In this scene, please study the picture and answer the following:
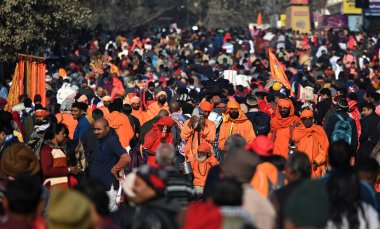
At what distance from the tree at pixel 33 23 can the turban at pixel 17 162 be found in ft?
62.7

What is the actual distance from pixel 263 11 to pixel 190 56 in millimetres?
50229

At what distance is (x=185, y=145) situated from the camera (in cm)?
1554

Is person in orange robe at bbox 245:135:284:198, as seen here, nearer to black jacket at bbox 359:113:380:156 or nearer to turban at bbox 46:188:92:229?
turban at bbox 46:188:92:229

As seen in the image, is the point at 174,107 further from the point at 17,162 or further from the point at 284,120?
the point at 17,162

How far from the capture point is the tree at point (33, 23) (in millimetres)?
29344

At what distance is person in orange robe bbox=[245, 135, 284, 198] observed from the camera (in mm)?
9266

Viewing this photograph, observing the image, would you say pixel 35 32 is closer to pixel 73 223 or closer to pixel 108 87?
pixel 108 87

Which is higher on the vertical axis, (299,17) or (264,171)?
(264,171)

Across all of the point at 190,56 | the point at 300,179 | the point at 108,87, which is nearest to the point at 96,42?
the point at 190,56

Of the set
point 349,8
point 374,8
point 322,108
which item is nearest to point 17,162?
point 322,108

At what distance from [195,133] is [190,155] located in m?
0.34

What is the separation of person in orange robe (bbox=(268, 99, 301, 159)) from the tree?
1483 centimetres

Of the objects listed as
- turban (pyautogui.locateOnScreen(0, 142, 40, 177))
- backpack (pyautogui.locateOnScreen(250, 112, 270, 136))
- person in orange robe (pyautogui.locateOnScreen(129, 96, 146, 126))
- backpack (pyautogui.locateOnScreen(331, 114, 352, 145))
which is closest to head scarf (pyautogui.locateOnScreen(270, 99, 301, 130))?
backpack (pyautogui.locateOnScreen(331, 114, 352, 145))

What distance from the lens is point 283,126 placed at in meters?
15.0
